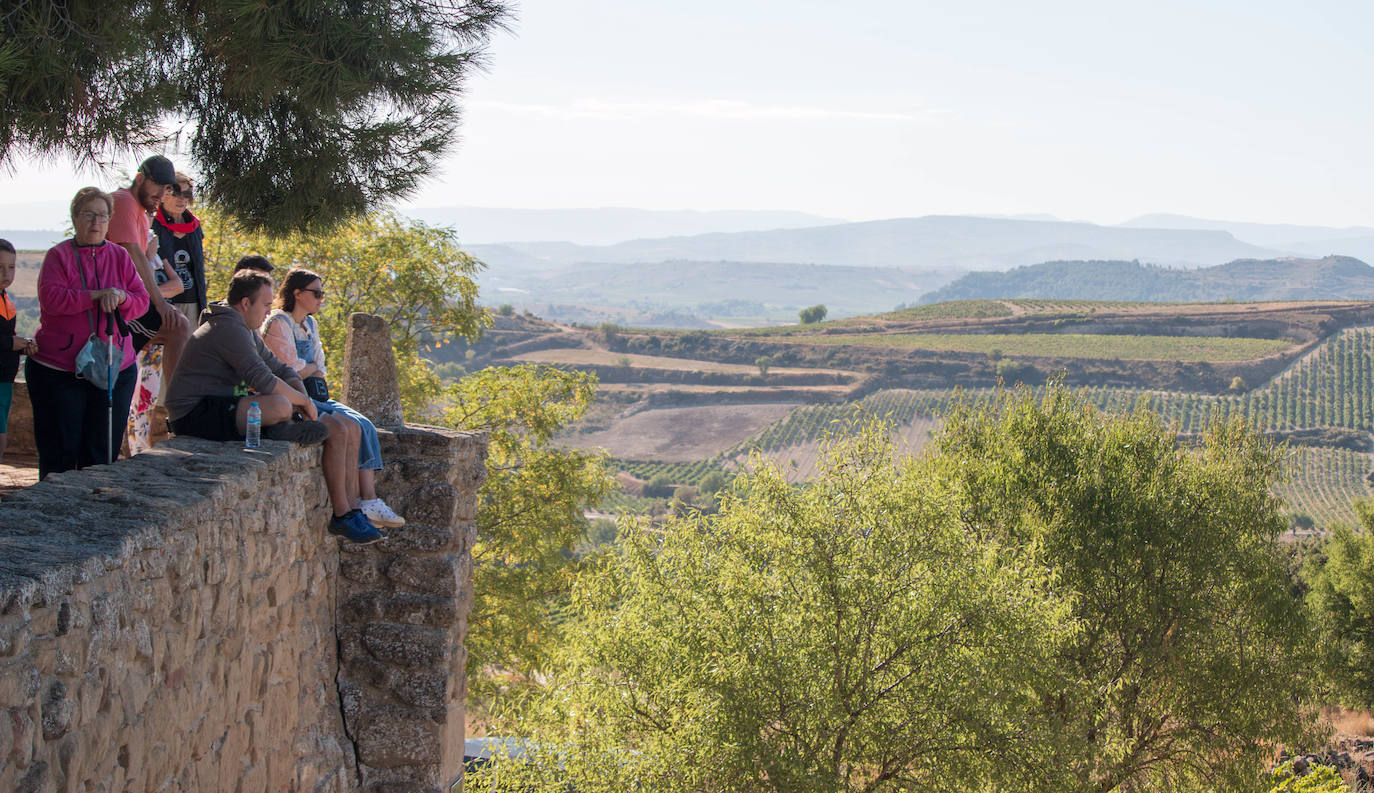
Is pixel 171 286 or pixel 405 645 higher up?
pixel 171 286

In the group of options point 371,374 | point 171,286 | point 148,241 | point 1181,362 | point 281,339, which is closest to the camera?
point 371,374

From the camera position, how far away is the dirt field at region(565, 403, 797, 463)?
133m

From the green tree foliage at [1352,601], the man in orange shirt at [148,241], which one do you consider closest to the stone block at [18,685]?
the man in orange shirt at [148,241]

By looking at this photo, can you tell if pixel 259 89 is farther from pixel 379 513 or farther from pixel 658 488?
pixel 658 488

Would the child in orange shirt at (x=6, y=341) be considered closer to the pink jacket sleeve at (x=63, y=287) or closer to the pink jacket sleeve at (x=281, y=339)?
the pink jacket sleeve at (x=63, y=287)

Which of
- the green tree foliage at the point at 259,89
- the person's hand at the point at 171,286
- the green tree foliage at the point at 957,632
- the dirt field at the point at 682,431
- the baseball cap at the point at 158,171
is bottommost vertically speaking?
the dirt field at the point at 682,431

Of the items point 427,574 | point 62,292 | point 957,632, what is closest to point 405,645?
point 427,574

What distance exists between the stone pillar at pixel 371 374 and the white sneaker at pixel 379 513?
695 mm

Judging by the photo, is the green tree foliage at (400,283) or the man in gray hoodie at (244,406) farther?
the green tree foliage at (400,283)

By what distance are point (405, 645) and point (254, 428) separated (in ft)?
4.41

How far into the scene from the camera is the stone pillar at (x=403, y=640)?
5.33 metres

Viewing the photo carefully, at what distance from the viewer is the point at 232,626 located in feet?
13.1

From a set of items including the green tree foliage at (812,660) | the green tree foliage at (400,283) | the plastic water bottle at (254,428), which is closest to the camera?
the plastic water bottle at (254,428)

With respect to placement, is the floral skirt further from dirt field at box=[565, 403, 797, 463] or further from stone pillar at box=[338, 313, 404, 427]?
dirt field at box=[565, 403, 797, 463]
